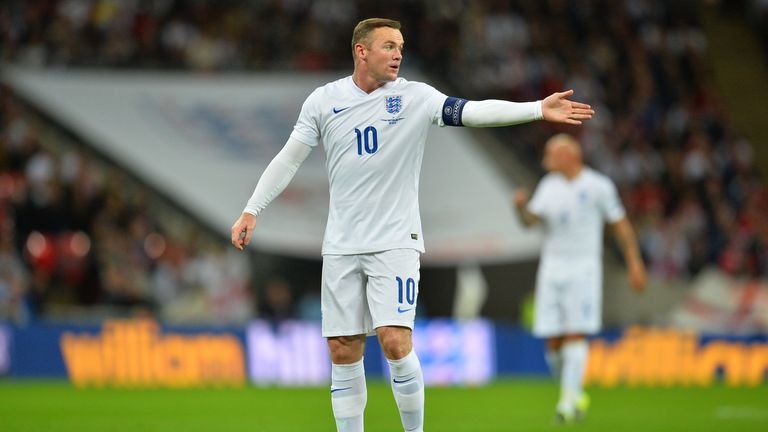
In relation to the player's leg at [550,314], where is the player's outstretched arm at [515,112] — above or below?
above

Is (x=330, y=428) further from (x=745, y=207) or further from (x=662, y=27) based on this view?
(x=662, y=27)

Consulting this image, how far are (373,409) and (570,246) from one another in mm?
2730

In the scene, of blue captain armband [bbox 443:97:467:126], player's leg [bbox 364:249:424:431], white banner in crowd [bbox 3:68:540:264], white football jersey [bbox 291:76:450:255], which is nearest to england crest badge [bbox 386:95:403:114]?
white football jersey [bbox 291:76:450:255]

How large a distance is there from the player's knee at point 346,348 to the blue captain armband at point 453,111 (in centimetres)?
143

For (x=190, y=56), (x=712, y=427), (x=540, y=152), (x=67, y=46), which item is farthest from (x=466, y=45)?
(x=712, y=427)

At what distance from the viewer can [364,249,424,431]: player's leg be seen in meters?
8.13

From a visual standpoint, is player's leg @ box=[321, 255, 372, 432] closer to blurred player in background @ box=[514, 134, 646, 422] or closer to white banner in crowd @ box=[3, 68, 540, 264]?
blurred player in background @ box=[514, 134, 646, 422]

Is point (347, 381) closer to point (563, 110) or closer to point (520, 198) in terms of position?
point (563, 110)

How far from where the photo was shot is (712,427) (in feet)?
38.0

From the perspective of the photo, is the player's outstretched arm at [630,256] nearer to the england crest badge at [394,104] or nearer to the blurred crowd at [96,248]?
the england crest badge at [394,104]

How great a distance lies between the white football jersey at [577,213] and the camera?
13016mm

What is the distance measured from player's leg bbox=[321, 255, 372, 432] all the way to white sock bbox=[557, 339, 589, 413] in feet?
13.9

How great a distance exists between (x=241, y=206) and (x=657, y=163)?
7.85 meters

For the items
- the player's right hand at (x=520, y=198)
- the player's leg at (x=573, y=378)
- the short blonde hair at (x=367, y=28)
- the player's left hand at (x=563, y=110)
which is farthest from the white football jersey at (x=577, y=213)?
the player's left hand at (x=563, y=110)
